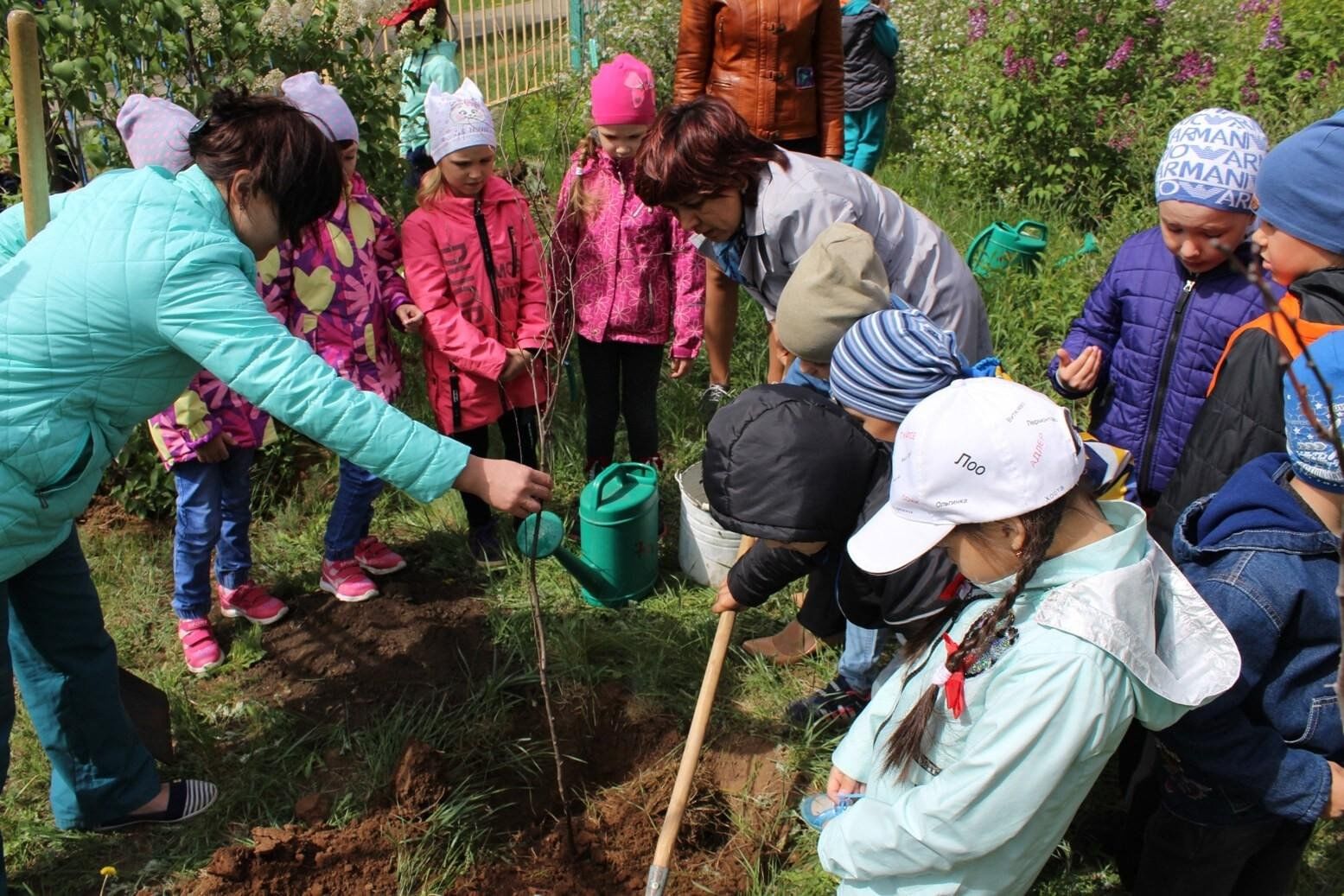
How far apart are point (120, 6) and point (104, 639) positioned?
2.01 metres

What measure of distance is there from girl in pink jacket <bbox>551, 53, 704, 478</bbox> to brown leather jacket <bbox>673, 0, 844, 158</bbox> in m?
0.87

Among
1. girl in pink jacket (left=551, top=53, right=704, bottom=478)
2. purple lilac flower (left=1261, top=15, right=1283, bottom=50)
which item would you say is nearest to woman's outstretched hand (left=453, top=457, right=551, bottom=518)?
girl in pink jacket (left=551, top=53, right=704, bottom=478)

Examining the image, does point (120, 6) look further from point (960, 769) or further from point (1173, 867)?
point (1173, 867)

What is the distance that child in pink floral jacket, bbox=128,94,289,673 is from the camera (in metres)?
2.83

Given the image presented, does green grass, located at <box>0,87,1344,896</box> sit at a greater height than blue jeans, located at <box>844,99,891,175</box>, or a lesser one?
lesser

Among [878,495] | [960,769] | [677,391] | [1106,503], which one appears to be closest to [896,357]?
[878,495]

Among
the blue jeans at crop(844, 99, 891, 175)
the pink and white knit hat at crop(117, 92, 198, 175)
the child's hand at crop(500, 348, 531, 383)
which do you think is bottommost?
the blue jeans at crop(844, 99, 891, 175)

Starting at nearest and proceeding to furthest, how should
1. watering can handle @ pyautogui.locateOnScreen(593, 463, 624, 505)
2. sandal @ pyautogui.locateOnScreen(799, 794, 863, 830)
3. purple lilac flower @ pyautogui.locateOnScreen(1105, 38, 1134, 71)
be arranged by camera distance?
sandal @ pyautogui.locateOnScreen(799, 794, 863, 830) < watering can handle @ pyautogui.locateOnScreen(593, 463, 624, 505) < purple lilac flower @ pyautogui.locateOnScreen(1105, 38, 1134, 71)

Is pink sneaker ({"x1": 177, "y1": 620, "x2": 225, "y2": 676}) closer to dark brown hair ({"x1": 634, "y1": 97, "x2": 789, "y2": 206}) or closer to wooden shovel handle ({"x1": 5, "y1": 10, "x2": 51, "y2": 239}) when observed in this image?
wooden shovel handle ({"x1": 5, "y1": 10, "x2": 51, "y2": 239})

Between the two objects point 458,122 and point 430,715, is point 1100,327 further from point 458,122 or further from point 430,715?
point 430,715

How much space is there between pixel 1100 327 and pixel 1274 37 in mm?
4199

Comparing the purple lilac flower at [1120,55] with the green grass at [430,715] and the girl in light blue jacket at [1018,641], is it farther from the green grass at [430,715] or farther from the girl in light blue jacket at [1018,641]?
the girl in light blue jacket at [1018,641]

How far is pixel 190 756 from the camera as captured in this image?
284 centimetres

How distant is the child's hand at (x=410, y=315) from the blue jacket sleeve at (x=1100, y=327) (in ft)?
6.48
